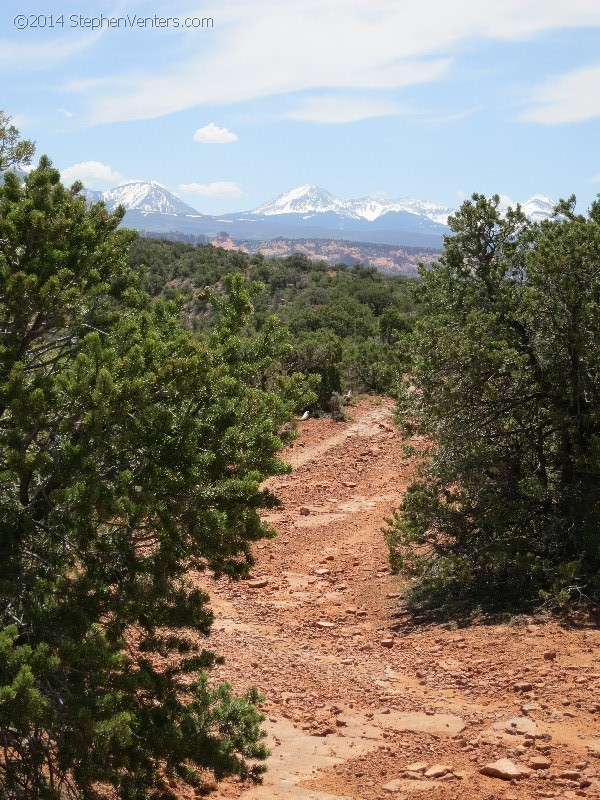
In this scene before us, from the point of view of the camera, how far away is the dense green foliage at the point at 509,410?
9.55 meters

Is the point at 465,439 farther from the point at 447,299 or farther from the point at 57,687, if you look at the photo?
the point at 57,687

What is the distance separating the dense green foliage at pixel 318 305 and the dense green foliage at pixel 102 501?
5861mm

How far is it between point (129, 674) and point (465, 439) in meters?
5.97

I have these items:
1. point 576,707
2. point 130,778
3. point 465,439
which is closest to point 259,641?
point 465,439

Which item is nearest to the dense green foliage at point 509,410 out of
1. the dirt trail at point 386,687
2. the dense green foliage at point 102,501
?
the dirt trail at point 386,687

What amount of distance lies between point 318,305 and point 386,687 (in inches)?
1468

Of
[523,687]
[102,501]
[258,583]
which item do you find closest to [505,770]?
[523,687]

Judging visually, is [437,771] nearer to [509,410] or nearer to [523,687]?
[523,687]

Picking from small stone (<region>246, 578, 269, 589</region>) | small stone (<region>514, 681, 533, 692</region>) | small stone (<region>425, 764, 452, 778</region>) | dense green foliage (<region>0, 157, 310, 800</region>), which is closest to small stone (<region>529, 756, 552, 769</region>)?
small stone (<region>425, 764, 452, 778</region>)

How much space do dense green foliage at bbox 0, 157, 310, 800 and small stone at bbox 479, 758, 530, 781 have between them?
5.41 ft

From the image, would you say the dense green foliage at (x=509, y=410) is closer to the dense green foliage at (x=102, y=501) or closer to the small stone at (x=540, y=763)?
the small stone at (x=540, y=763)

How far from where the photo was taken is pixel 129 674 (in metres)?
5.39

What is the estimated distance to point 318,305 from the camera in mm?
45000

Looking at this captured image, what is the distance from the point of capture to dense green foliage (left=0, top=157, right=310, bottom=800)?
5.05m
